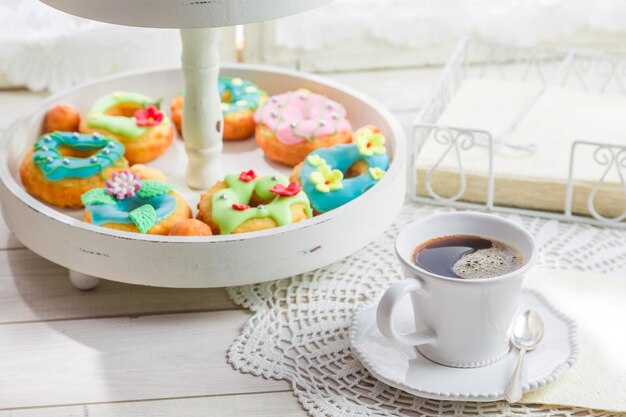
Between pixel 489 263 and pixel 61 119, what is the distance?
0.63 metres

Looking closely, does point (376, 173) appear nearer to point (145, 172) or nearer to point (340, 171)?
point (340, 171)

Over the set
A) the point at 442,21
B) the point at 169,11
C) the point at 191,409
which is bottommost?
the point at 191,409

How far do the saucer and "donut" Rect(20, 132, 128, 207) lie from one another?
14.9 inches

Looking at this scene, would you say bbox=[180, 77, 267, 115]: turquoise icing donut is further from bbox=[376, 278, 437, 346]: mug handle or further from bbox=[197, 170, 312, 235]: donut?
bbox=[376, 278, 437, 346]: mug handle

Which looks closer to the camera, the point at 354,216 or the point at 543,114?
the point at 354,216

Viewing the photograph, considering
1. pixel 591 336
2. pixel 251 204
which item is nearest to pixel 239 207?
pixel 251 204

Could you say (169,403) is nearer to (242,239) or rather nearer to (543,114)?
(242,239)

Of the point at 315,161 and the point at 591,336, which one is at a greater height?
the point at 315,161

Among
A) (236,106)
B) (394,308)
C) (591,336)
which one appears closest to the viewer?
(394,308)

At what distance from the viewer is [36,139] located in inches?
48.3

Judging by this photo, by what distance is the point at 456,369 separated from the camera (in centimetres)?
86

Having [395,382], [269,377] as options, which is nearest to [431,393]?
[395,382]

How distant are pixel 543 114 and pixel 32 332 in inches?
29.0

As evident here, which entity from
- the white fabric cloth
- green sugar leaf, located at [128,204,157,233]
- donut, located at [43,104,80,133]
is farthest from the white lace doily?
donut, located at [43,104,80,133]
